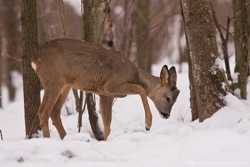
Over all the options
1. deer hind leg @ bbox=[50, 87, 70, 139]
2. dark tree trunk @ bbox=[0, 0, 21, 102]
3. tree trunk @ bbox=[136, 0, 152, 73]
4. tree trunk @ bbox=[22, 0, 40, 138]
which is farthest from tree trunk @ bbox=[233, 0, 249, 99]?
dark tree trunk @ bbox=[0, 0, 21, 102]

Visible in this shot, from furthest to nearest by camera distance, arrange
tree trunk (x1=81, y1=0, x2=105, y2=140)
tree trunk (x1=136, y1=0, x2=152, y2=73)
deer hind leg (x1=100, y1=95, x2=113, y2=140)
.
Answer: tree trunk (x1=136, y1=0, x2=152, y2=73), tree trunk (x1=81, y1=0, x2=105, y2=140), deer hind leg (x1=100, y1=95, x2=113, y2=140)

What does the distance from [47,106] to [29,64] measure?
42.4 inches

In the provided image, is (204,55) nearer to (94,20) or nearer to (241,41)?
(241,41)

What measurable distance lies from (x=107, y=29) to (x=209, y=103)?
2.19 m

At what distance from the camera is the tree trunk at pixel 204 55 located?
8828mm

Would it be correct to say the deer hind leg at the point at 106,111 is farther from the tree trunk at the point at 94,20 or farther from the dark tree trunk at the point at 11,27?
the dark tree trunk at the point at 11,27

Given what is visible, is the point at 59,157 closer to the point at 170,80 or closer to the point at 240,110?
the point at 240,110

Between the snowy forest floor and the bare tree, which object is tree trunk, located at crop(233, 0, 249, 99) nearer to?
the snowy forest floor

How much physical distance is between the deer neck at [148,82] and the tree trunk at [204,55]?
1.33 meters

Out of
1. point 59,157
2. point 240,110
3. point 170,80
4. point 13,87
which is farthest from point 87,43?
point 13,87

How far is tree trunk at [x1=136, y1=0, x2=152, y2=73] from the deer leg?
9345mm

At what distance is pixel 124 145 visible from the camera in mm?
7199

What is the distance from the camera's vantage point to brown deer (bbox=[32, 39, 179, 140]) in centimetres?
927

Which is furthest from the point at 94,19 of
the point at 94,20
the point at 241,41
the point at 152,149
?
the point at 152,149
